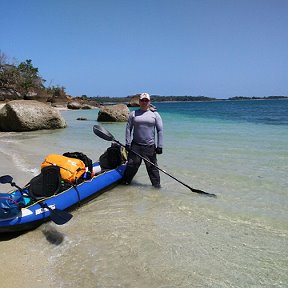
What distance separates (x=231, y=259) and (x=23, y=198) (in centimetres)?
293

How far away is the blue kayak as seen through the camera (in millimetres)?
4602

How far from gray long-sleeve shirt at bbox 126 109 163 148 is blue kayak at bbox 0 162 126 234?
88 centimetres

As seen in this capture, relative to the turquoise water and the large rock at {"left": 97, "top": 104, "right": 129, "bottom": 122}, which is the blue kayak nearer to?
the turquoise water

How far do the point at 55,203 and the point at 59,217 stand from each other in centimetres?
62

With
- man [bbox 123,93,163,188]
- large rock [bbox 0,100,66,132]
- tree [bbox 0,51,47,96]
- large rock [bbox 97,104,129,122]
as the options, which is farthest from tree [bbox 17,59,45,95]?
man [bbox 123,93,163,188]

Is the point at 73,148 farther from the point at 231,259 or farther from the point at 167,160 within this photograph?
the point at 231,259

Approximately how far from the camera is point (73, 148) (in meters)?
11.5

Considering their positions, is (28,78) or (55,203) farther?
(28,78)

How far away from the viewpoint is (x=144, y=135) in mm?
6703

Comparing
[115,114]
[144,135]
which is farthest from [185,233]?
[115,114]

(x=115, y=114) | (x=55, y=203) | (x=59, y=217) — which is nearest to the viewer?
(x=59, y=217)

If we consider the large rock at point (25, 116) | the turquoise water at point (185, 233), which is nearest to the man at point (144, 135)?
the turquoise water at point (185, 233)

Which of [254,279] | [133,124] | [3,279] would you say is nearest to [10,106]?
[133,124]

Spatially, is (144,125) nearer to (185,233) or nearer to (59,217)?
(185,233)
